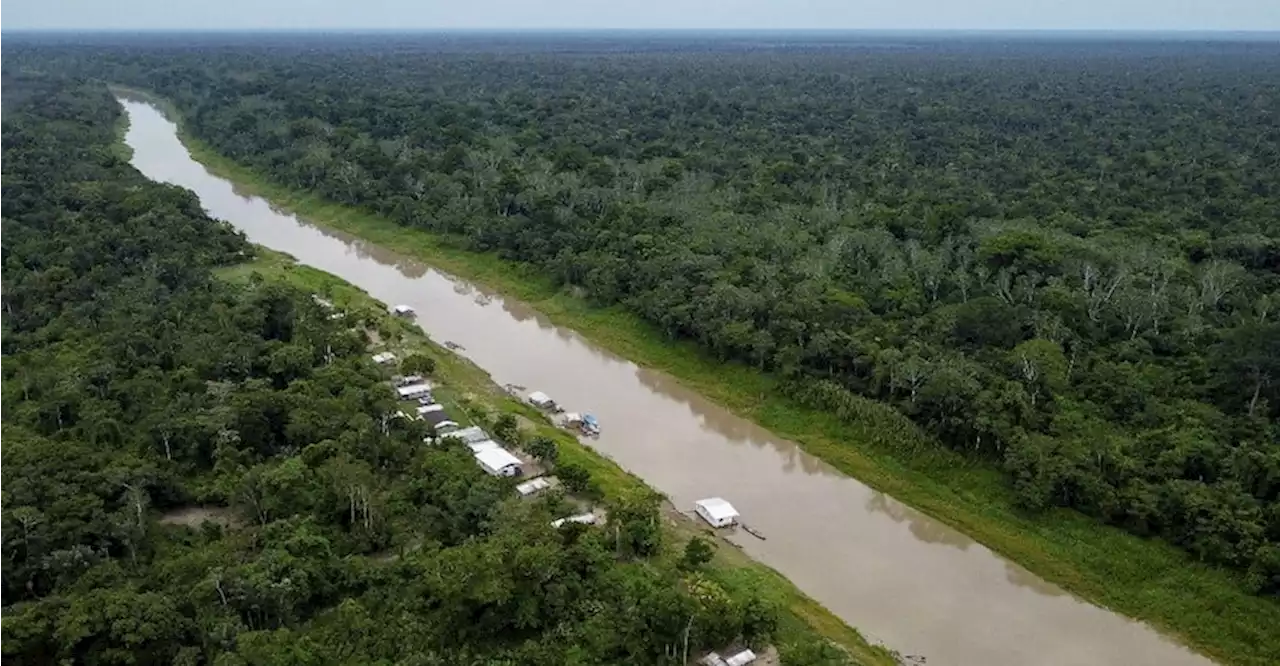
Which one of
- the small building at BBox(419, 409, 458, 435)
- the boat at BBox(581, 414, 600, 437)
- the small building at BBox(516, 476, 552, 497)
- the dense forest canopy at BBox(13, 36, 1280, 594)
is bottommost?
the boat at BBox(581, 414, 600, 437)

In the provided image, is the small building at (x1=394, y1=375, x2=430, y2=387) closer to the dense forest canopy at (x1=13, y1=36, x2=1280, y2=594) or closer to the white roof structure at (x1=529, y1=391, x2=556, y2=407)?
the white roof structure at (x1=529, y1=391, x2=556, y2=407)

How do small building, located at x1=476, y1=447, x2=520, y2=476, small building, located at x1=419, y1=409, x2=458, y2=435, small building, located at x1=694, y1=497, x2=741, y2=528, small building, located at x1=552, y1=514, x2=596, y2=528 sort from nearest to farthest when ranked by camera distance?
1. small building, located at x1=552, y1=514, x2=596, y2=528
2. small building, located at x1=694, y1=497, x2=741, y2=528
3. small building, located at x1=476, y1=447, x2=520, y2=476
4. small building, located at x1=419, y1=409, x2=458, y2=435

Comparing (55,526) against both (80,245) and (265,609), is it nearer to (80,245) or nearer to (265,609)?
(265,609)

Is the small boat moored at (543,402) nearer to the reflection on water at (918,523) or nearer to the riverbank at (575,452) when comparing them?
the riverbank at (575,452)

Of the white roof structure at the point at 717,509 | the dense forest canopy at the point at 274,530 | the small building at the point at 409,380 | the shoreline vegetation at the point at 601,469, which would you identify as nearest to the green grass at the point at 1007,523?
the white roof structure at the point at 717,509

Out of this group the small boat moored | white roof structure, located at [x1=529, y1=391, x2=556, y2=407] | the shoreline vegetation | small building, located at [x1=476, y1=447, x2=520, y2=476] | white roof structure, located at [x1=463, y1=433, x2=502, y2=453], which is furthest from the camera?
white roof structure, located at [x1=529, y1=391, x2=556, y2=407]

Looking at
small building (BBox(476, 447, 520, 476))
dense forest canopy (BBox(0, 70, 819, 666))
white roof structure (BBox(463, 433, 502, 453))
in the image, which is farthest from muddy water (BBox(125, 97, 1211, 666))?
small building (BBox(476, 447, 520, 476))

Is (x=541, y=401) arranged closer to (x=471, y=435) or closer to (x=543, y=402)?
(x=543, y=402)

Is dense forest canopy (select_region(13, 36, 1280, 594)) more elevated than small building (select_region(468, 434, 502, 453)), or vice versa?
dense forest canopy (select_region(13, 36, 1280, 594))
